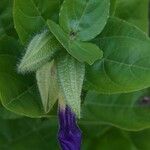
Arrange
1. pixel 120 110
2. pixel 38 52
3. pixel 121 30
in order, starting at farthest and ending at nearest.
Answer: pixel 120 110
pixel 121 30
pixel 38 52

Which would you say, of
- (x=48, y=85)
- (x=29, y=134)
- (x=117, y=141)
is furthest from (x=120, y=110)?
(x=48, y=85)

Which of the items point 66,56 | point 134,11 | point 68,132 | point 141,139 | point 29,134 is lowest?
point 141,139

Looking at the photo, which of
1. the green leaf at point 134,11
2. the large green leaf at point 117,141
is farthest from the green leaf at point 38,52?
the large green leaf at point 117,141

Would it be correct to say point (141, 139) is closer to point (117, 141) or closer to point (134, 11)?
point (117, 141)

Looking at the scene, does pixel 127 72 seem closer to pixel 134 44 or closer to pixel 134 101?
pixel 134 44

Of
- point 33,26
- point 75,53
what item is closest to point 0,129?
point 33,26

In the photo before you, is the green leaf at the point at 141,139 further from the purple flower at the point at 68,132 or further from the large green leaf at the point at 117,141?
the purple flower at the point at 68,132

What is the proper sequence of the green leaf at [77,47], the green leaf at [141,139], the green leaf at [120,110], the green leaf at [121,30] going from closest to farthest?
1. the green leaf at [77,47]
2. the green leaf at [121,30]
3. the green leaf at [120,110]
4. the green leaf at [141,139]
